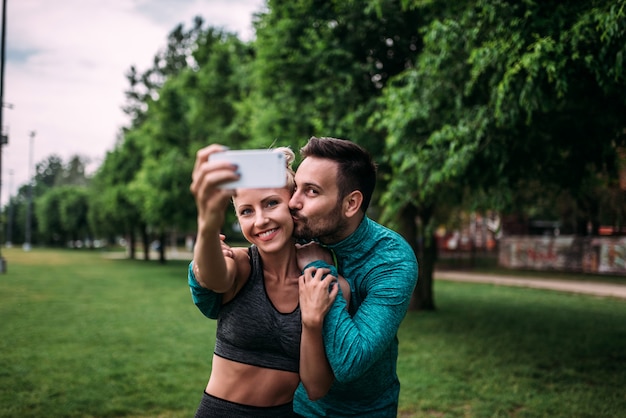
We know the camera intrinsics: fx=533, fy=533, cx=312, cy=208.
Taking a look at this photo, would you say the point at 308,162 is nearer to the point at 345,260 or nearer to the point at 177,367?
the point at 345,260

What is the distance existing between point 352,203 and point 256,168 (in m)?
0.83

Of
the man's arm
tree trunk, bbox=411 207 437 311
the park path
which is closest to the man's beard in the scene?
the man's arm

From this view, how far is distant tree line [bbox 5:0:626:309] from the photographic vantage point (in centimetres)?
524

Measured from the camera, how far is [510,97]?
5504mm

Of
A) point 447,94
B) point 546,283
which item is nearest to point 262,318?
point 447,94

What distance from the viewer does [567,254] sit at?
90.1 feet

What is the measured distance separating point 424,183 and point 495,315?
750 cm

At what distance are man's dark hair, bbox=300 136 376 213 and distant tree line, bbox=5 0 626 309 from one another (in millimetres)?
840

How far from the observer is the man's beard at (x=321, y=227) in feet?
6.66

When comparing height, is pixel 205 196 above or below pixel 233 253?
above

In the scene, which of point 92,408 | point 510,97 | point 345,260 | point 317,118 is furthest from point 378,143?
point 345,260

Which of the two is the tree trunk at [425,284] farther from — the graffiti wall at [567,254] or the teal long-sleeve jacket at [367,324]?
the graffiti wall at [567,254]

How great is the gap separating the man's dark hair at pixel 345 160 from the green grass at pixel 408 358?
15.3ft

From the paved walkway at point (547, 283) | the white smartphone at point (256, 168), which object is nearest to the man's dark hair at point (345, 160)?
the white smartphone at point (256, 168)
